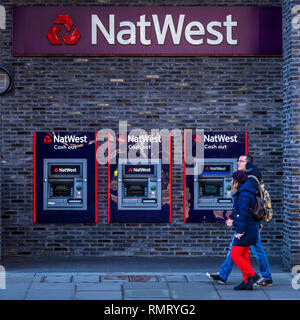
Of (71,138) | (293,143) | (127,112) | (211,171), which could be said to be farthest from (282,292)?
(71,138)

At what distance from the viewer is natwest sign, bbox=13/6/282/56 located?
38.3 feet

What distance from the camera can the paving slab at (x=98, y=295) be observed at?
842cm

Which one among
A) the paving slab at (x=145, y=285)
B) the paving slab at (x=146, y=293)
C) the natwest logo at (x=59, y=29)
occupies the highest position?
the natwest logo at (x=59, y=29)

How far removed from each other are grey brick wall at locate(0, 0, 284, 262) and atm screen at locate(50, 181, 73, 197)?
437mm

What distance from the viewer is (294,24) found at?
35.0 ft

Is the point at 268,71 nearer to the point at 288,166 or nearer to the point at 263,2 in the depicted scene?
the point at 263,2

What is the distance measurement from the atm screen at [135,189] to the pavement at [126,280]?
1.19 metres

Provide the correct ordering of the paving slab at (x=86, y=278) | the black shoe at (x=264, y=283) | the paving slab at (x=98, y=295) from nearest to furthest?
the paving slab at (x=98, y=295), the black shoe at (x=264, y=283), the paving slab at (x=86, y=278)

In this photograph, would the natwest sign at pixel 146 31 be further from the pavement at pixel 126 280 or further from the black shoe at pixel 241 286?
the black shoe at pixel 241 286

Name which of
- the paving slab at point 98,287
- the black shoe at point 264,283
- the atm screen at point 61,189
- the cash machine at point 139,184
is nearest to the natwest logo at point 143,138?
the cash machine at point 139,184

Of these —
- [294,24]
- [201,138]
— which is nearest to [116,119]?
[201,138]

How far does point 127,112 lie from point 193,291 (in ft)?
13.7

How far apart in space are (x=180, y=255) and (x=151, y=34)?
13.7ft

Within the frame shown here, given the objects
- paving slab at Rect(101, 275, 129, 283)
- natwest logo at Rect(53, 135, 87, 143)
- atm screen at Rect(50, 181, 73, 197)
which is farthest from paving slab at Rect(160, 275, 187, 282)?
natwest logo at Rect(53, 135, 87, 143)
